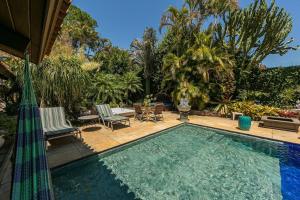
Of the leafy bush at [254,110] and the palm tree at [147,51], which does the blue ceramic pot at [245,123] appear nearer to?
the leafy bush at [254,110]

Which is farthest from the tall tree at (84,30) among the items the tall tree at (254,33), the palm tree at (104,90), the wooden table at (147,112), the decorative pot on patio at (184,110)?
the tall tree at (254,33)

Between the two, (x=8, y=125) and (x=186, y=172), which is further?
(x=8, y=125)

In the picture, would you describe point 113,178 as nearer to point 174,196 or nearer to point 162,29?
point 174,196

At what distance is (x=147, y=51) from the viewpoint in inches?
575

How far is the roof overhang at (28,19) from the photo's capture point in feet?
6.08

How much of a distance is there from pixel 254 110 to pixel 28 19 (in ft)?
35.4

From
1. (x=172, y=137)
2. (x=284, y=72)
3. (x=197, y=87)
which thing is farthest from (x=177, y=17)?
(x=172, y=137)

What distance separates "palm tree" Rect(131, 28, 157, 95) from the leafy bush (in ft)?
26.9

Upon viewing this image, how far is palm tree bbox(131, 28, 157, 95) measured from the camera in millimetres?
14398

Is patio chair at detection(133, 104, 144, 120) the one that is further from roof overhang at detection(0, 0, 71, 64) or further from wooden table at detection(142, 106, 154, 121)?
roof overhang at detection(0, 0, 71, 64)

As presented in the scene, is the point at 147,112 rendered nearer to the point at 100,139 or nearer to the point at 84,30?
the point at 100,139

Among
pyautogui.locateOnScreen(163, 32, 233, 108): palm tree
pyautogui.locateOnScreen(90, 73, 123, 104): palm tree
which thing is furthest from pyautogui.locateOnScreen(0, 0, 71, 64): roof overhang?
pyautogui.locateOnScreen(163, 32, 233, 108): palm tree

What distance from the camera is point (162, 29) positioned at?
41.5 feet

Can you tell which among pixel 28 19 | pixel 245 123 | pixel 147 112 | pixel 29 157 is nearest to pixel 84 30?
pixel 147 112
